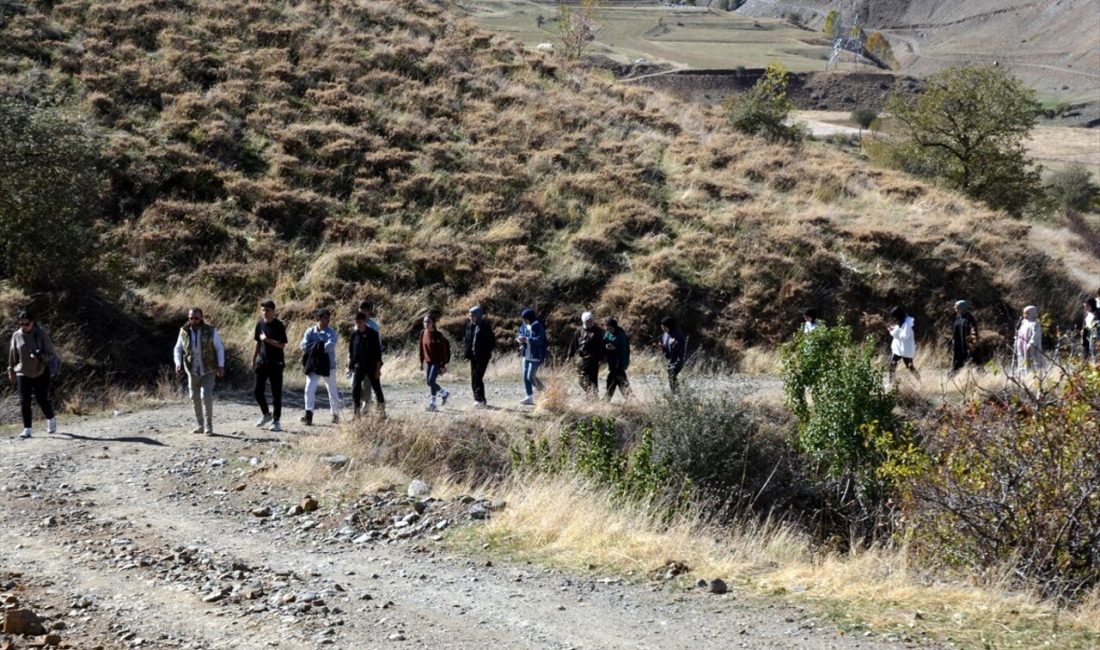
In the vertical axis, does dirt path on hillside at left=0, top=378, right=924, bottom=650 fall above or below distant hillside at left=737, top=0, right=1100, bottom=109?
below

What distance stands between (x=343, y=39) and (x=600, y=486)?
27.3m

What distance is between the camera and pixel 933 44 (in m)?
188

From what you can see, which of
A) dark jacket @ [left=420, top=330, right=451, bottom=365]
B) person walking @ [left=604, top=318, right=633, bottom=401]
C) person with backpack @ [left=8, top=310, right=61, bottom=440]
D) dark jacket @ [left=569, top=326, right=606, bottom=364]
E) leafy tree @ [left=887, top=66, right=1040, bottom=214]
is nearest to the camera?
person with backpack @ [left=8, top=310, right=61, bottom=440]

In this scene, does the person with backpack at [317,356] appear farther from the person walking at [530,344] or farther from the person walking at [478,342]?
the person walking at [530,344]

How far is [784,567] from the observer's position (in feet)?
26.8

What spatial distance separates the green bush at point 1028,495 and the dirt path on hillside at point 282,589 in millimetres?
2044

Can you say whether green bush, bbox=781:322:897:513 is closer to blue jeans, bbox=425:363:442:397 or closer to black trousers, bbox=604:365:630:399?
black trousers, bbox=604:365:630:399

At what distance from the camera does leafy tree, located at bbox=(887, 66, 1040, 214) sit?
1478 inches

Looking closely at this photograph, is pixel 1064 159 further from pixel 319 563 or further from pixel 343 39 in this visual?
pixel 319 563

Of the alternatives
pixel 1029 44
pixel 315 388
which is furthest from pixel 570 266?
pixel 1029 44

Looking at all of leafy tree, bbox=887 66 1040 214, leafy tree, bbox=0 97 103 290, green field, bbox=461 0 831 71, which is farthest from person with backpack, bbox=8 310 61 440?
green field, bbox=461 0 831 71

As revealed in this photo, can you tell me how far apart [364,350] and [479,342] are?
1.95 metres

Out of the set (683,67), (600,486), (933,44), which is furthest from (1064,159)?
(933,44)

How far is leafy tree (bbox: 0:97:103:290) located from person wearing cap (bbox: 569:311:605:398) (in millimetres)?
9316
